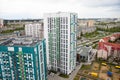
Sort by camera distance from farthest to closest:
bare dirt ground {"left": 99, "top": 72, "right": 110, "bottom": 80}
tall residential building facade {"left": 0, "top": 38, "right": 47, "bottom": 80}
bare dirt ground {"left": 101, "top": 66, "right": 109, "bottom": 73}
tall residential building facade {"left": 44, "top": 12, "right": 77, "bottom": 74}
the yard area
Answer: bare dirt ground {"left": 101, "top": 66, "right": 109, "bottom": 73} < the yard area < bare dirt ground {"left": 99, "top": 72, "right": 110, "bottom": 80} < tall residential building facade {"left": 44, "top": 12, "right": 77, "bottom": 74} < tall residential building facade {"left": 0, "top": 38, "right": 47, "bottom": 80}

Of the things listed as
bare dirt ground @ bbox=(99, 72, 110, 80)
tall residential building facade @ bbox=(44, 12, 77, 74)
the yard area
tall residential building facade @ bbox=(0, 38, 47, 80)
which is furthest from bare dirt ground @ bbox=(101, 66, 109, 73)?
tall residential building facade @ bbox=(0, 38, 47, 80)

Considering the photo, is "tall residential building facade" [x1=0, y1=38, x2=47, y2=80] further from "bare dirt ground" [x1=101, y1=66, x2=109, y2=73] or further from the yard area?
"bare dirt ground" [x1=101, y1=66, x2=109, y2=73]

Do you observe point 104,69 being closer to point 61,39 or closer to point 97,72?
point 97,72

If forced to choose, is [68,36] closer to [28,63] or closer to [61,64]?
[61,64]

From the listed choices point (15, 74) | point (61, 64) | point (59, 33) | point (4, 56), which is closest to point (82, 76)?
point (61, 64)

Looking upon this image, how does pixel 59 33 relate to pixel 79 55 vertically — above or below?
above

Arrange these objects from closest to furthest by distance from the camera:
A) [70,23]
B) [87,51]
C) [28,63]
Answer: [28,63] → [70,23] → [87,51]

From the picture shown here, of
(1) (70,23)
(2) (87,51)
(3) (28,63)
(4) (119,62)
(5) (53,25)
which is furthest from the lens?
(2) (87,51)
